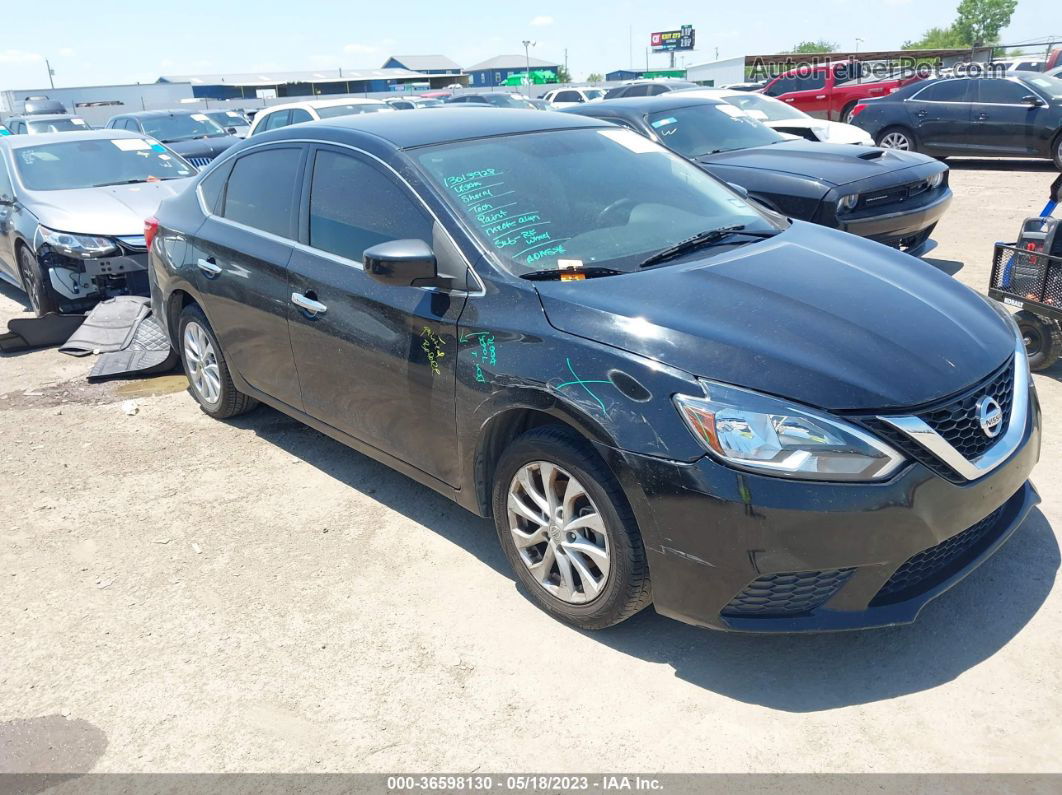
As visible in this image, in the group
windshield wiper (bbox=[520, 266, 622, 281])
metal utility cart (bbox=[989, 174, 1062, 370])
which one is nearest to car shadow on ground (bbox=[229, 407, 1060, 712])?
windshield wiper (bbox=[520, 266, 622, 281])

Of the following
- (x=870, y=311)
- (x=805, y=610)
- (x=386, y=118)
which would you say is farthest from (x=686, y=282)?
(x=386, y=118)

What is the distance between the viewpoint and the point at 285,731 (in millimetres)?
2924

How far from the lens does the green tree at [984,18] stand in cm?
10350

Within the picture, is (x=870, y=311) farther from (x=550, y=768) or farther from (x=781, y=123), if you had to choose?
(x=781, y=123)

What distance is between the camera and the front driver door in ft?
11.6

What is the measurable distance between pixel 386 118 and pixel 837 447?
111 inches

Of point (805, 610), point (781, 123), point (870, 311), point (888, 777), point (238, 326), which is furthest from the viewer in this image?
point (781, 123)

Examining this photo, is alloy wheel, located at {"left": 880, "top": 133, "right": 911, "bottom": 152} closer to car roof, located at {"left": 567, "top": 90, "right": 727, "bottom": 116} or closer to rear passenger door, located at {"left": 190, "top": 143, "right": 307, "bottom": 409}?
car roof, located at {"left": 567, "top": 90, "right": 727, "bottom": 116}

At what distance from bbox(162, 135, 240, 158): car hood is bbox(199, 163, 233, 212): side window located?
1009cm

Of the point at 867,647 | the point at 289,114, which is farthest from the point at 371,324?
the point at 289,114

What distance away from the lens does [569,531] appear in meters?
3.16

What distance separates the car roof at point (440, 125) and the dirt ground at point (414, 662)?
1712 millimetres

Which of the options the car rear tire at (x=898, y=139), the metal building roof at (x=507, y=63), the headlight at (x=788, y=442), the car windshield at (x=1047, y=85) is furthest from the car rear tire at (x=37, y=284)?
the metal building roof at (x=507, y=63)

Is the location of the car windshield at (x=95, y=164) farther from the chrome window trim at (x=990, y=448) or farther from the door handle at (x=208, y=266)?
the chrome window trim at (x=990, y=448)
